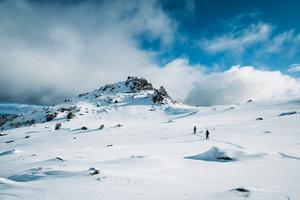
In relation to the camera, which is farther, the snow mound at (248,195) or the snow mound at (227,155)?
the snow mound at (227,155)

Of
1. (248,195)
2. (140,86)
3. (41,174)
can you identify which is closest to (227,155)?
(248,195)

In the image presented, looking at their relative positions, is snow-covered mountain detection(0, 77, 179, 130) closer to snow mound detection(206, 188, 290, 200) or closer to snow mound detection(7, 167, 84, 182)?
snow mound detection(7, 167, 84, 182)

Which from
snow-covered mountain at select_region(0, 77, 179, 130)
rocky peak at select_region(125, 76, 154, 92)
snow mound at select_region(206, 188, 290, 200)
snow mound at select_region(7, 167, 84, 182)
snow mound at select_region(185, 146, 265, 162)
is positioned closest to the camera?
snow mound at select_region(206, 188, 290, 200)

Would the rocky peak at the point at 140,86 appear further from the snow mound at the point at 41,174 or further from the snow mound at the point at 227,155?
the snow mound at the point at 41,174

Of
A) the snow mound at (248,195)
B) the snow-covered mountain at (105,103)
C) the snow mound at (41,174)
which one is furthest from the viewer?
the snow-covered mountain at (105,103)

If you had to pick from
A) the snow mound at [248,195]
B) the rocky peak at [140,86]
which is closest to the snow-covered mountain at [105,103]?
the rocky peak at [140,86]

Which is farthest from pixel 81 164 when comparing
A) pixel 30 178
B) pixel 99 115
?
pixel 99 115

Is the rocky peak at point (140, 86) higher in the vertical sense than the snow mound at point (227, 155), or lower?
higher

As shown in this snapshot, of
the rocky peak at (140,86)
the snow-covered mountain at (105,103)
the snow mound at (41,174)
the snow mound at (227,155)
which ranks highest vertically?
the rocky peak at (140,86)

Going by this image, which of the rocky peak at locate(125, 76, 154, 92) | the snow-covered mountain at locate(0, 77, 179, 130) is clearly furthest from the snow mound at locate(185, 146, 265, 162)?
the rocky peak at locate(125, 76, 154, 92)

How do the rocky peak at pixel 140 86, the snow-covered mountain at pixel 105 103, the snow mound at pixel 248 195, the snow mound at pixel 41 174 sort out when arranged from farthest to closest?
1. the rocky peak at pixel 140 86
2. the snow-covered mountain at pixel 105 103
3. the snow mound at pixel 41 174
4. the snow mound at pixel 248 195

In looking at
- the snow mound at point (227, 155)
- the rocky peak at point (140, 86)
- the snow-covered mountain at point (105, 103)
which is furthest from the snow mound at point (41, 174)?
the rocky peak at point (140, 86)

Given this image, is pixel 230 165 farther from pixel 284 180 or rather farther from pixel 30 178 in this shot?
pixel 30 178

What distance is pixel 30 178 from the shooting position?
1891 cm
